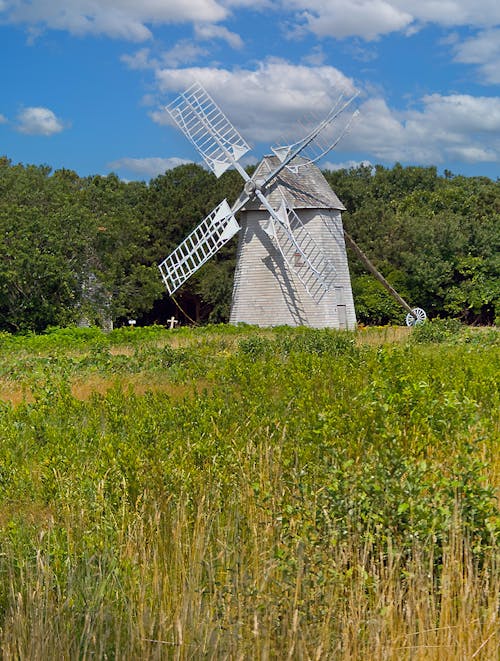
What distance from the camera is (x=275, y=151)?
29.0m

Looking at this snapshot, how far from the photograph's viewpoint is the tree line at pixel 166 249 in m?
30.4

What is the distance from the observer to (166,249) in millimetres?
42812

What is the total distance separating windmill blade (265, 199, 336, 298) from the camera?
28.6m

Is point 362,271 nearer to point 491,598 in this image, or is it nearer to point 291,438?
point 291,438

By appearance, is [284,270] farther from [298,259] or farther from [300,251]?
[300,251]

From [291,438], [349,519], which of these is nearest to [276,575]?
[349,519]

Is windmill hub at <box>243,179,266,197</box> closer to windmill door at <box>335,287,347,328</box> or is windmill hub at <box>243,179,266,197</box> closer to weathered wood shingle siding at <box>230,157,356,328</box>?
weathered wood shingle siding at <box>230,157,356,328</box>

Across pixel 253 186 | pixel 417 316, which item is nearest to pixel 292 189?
pixel 253 186

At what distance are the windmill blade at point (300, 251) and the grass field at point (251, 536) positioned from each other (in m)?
20.0

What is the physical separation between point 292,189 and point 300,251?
2.56 m

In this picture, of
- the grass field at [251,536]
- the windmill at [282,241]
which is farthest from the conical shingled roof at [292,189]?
the grass field at [251,536]

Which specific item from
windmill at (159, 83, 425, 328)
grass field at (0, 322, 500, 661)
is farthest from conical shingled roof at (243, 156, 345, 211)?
grass field at (0, 322, 500, 661)

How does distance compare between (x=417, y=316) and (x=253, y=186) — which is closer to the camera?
(x=253, y=186)

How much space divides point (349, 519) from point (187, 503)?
133 centimetres
